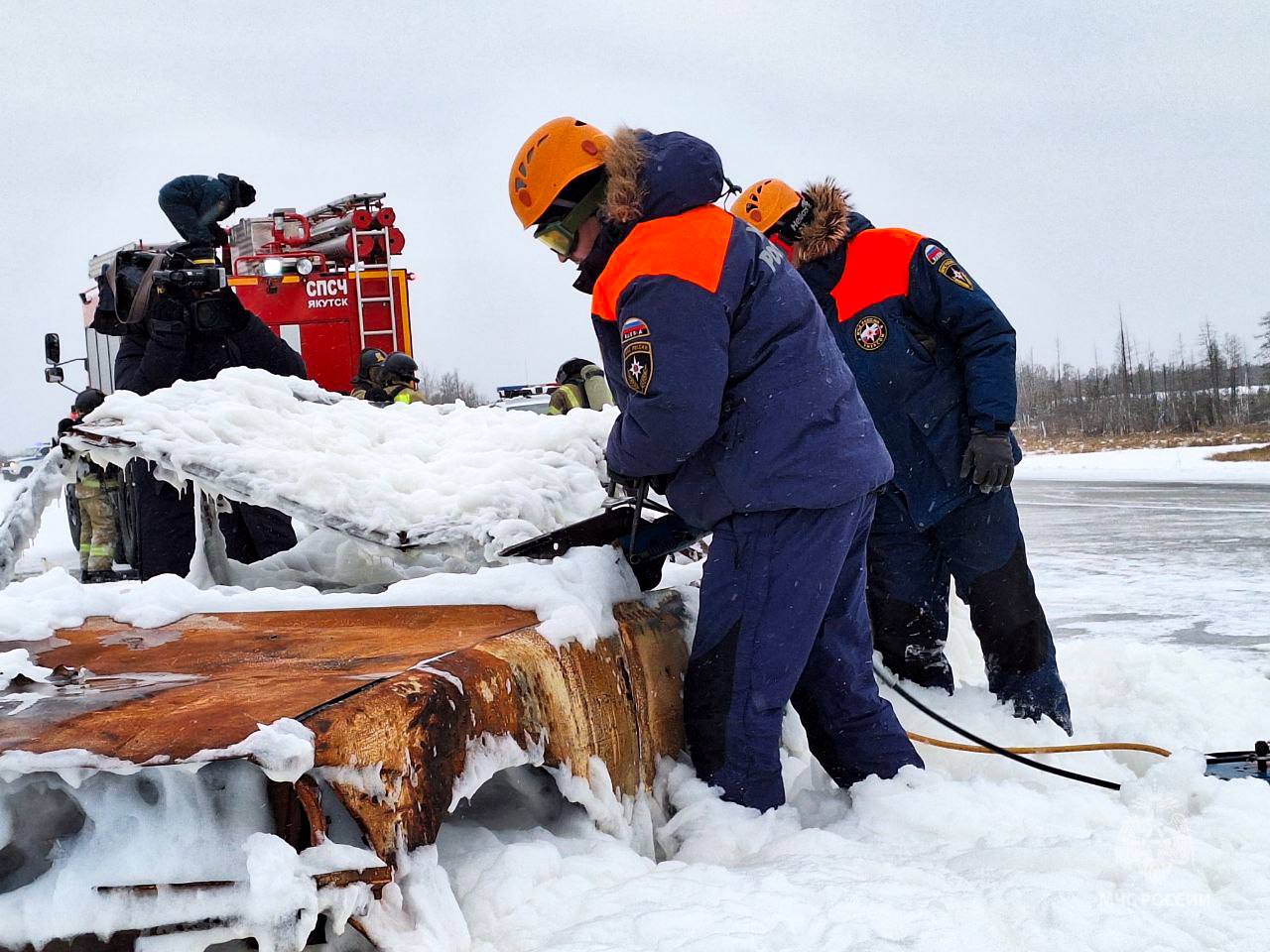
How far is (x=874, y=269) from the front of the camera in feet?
11.5

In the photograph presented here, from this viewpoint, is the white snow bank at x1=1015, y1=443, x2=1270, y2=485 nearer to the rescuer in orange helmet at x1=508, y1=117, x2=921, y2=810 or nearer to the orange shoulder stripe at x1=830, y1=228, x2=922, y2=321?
the orange shoulder stripe at x1=830, y1=228, x2=922, y2=321

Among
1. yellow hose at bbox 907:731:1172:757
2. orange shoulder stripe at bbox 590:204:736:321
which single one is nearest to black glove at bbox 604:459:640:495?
orange shoulder stripe at bbox 590:204:736:321

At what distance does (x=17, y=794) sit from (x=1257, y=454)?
2477cm

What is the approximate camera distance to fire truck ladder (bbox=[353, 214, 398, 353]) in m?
9.07

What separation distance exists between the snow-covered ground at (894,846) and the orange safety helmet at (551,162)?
0.81 metres

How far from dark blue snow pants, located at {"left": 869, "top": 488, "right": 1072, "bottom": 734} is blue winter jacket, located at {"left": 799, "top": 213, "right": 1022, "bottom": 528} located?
117mm

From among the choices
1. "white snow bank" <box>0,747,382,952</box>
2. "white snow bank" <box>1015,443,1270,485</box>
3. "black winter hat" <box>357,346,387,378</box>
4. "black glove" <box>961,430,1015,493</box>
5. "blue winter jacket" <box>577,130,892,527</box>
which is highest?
"black winter hat" <box>357,346,387,378</box>

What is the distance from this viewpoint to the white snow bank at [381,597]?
2.27m

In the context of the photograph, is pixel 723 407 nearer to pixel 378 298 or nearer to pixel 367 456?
pixel 367 456

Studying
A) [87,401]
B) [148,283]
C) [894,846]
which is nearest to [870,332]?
[894,846]

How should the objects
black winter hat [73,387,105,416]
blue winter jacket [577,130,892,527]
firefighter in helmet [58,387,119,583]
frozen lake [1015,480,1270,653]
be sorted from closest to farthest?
blue winter jacket [577,130,892,527] → frozen lake [1015,480,1270,653] → firefighter in helmet [58,387,119,583] → black winter hat [73,387,105,416]

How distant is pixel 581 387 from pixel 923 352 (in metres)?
3.62

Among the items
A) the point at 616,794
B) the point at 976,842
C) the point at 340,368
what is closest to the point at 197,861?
the point at 616,794

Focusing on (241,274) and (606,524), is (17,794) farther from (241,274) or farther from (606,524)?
(241,274)
